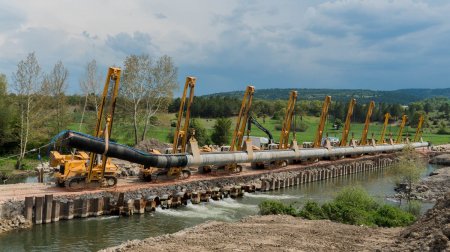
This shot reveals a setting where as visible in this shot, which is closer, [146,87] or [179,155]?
[179,155]

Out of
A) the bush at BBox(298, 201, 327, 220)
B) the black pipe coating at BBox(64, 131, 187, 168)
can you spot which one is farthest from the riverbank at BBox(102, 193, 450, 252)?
the black pipe coating at BBox(64, 131, 187, 168)

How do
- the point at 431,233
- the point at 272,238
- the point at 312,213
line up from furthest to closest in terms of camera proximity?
1. the point at 312,213
2. the point at 272,238
3. the point at 431,233

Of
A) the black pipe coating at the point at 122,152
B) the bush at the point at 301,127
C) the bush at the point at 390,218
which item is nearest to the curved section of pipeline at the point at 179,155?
the black pipe coating at the point at 122,152

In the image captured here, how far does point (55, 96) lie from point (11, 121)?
A: 610 cm

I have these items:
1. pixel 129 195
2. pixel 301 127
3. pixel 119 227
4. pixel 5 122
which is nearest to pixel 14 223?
pixel 119 227

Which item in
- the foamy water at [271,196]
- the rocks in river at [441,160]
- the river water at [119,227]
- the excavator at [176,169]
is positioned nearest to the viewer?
the river water at [119,227]

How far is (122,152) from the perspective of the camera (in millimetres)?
32000

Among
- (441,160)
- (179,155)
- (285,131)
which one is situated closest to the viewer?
(179,155)

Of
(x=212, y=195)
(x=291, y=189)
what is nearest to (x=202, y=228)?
(x=212, y=195)

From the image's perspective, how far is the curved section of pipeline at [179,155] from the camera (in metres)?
29.6

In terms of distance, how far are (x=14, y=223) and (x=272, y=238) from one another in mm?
14574

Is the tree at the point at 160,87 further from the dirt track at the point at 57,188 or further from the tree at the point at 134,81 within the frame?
the dirt track at the point at 57,188

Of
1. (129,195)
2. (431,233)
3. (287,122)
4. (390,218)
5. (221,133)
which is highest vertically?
(287,122)

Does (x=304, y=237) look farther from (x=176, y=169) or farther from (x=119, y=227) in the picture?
(x=176, y=169)
